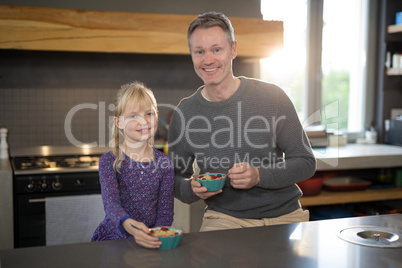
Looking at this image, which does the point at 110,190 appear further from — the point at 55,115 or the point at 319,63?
the point at 319,63

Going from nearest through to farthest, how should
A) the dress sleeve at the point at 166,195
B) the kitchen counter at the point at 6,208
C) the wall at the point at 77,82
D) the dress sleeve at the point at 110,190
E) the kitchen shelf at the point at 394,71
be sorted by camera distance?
the dress sleeve at the point at 110,190
the dress sleeve at the point at 166,195
the kitchen counter at the point at 6,208
the wall at the point at 77,82
the kitchen shelf at the point at 394,71

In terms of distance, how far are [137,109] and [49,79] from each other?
1.71 metres

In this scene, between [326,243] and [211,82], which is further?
[211,82]

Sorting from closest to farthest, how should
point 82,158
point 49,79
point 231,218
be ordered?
1. point 231,218
2. point 82,158
3. point 49,79

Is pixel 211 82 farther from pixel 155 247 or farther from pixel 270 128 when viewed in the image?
pixel 155 247

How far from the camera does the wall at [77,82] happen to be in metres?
3.24

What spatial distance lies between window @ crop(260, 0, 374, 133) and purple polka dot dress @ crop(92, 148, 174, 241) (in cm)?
218

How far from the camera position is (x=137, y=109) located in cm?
185

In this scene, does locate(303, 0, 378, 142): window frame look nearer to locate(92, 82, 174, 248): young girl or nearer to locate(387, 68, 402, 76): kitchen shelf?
locate(387, 68, 402, 76): kitchen shelf

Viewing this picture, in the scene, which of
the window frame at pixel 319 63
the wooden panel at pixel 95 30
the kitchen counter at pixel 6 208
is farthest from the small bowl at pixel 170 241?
the window frame at pixel 319 63

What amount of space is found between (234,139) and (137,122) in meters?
0.45

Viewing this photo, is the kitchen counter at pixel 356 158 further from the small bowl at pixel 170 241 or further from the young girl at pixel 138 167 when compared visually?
the small bowl at pixel 170 241

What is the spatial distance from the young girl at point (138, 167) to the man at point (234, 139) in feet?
0.39

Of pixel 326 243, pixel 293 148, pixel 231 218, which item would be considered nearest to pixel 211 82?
pixel 293 148
